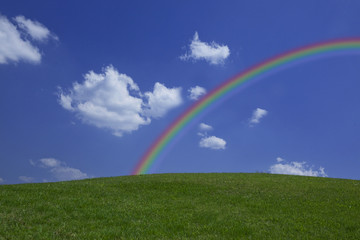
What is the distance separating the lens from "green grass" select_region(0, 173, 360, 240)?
47.4ft

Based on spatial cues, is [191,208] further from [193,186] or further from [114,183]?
[114,183]

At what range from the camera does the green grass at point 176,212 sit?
14445 millimetres

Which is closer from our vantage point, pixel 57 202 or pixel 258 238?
pixel 258 238

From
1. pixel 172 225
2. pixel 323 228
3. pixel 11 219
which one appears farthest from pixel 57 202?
pixel 323 228

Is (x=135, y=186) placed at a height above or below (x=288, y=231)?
above

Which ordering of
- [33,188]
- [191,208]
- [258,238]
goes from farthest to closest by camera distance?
[33,188] < [191,208] < [258,238]

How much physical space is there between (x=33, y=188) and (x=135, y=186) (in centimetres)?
767

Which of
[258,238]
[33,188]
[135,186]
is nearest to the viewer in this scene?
[258,238]

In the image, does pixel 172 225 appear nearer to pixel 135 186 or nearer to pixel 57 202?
pixel 57 202

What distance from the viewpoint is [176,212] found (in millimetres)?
17781

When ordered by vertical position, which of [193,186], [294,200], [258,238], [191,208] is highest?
[193,186]

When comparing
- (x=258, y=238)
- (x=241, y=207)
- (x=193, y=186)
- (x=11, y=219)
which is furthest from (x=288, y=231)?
(x=11, y=219)

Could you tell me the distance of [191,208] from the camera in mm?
18812

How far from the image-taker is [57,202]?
18922 mm
